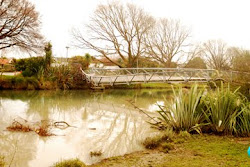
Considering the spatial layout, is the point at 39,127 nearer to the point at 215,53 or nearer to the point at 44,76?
the point at 44,76

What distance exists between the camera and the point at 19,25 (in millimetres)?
16891

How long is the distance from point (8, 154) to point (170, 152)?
2.85 metres

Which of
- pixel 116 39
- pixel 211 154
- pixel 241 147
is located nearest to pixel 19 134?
pixel 211 154

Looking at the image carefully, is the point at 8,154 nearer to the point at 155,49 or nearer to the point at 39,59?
the point at 39,59

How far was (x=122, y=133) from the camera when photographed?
18.9ft

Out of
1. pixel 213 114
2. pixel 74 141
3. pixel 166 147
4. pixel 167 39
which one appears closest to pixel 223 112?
pixel 213 114

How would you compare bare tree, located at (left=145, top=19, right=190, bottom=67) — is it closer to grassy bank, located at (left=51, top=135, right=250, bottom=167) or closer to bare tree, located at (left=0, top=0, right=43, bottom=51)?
bare tree, located at (left=0, top=0, right=43, bottom=51)

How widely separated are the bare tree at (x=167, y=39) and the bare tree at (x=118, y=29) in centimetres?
308

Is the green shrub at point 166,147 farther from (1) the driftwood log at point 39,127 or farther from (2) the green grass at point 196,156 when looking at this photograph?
(1) the driftwood log at point 39,127

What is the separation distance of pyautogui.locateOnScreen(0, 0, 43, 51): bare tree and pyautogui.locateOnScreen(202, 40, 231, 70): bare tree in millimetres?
19837

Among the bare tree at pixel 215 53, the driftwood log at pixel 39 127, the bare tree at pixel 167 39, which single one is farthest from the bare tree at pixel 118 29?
the driftwood log at pixel 39 127

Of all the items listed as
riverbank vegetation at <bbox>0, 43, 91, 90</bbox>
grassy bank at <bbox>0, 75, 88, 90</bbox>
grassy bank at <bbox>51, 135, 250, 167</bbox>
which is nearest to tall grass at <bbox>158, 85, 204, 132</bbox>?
grassy bank at <bbox>51, 135, 250, 167</bbox>

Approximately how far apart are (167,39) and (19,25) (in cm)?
1610

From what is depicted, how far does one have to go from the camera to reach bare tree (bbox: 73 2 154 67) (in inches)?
876
